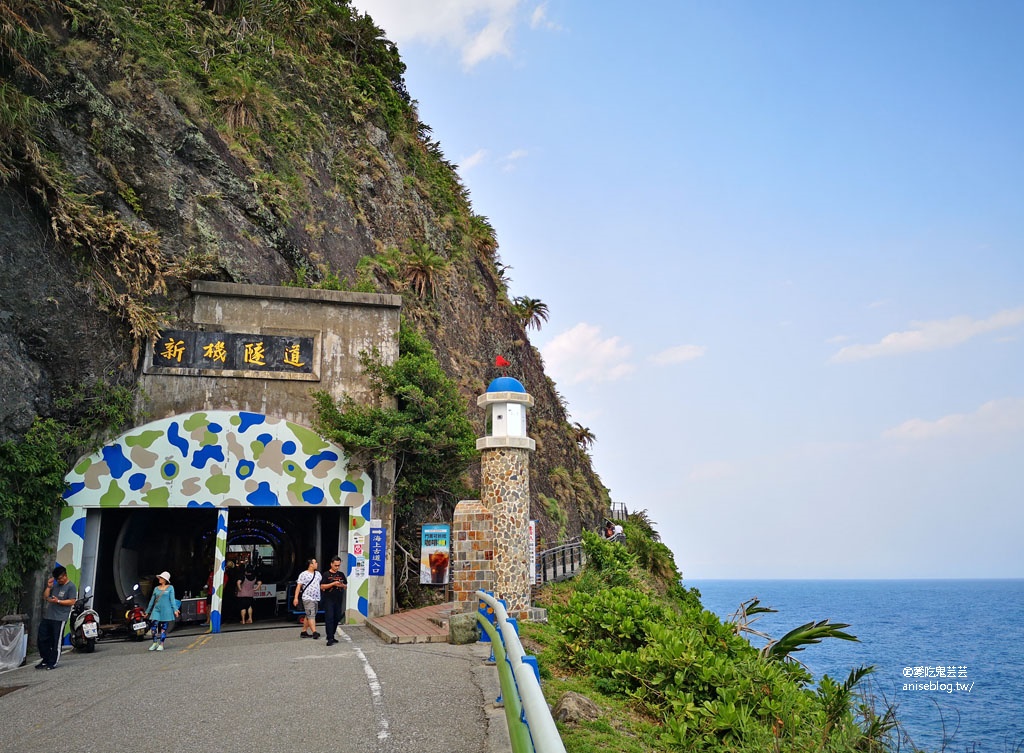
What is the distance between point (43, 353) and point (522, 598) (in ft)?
36.7

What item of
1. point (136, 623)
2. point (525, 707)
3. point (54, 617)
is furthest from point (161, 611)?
point (525, 707)

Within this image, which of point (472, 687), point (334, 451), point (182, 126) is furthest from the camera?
point (182, 126)

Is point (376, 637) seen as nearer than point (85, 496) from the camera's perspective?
Yes

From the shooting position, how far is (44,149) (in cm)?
1460

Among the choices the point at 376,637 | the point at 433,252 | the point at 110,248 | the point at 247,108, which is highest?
the point at 247,108

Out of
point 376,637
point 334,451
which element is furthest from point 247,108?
point 376,637

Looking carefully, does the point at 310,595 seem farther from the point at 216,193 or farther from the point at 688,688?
the point at 216,193

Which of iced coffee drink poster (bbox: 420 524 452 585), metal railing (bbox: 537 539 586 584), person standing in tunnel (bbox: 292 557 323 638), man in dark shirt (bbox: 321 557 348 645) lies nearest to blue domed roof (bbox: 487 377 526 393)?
iced coffee drink poster (bbox: 420 524 452 585)

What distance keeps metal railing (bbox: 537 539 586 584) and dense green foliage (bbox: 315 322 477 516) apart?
294cm

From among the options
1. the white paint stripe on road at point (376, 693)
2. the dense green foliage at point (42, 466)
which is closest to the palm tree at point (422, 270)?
the dense green foliage at point (42, 466)

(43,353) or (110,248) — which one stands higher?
(110,248)

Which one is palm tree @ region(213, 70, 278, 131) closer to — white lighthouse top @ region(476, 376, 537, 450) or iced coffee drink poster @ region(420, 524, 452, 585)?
white lighthouse top @ region(476, 376, 537, 450)

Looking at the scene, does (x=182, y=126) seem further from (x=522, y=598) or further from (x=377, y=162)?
(x=522, y=598)

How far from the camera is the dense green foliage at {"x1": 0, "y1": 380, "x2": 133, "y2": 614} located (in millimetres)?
12844
